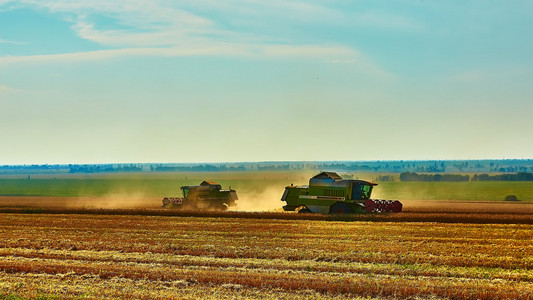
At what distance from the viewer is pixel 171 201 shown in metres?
44.8

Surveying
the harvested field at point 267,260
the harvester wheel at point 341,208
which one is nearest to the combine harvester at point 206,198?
the harvester wheel at point 341,208

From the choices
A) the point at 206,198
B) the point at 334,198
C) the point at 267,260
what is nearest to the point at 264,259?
the point at 267,260

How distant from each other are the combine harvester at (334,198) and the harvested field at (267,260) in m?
5.29

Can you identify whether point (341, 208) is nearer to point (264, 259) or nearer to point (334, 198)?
point (334, 198)

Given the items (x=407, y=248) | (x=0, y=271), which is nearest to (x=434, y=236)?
(x=407, y=248)

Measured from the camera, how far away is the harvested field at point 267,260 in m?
16.7

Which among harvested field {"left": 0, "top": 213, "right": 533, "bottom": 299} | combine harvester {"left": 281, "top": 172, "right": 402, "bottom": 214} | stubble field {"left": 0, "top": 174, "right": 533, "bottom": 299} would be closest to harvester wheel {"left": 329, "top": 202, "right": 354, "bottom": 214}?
combine harvester {"left": 281, "top": 172, "right": 402, "bottom": 214}

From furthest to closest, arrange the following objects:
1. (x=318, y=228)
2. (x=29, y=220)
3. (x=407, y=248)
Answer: (x=29, y=220) → (x=318, y=228) → (x=407, y=248)

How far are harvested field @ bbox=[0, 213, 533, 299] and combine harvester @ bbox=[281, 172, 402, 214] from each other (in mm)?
5287

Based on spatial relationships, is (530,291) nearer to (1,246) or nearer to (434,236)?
(434,236)

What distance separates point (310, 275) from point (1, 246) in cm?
1351

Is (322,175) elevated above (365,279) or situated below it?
above

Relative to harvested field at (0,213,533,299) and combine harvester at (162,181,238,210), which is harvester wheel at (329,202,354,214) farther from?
combine harvester at (162,181,238,210)

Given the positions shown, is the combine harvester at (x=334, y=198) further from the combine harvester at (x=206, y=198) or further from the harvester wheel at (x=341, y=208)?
the combine harvester at (x=206, y=198)
